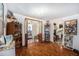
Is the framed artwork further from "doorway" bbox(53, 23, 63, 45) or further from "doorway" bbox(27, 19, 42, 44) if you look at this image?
"doorway" bbox(27, 19, 42, 44)

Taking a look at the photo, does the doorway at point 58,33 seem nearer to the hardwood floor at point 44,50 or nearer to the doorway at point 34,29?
the hardwood floor at point 44,50

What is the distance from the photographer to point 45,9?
205 cm

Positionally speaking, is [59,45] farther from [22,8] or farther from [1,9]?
[1,9]

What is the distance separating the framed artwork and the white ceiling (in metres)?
0.14

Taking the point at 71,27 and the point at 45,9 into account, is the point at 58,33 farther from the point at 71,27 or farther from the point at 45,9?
the point at 45,9

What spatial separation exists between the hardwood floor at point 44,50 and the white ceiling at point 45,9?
50cm

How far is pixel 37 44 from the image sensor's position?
2.10 meters

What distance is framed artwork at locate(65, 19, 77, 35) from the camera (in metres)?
2.00

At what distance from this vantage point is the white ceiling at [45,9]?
2.00 meters

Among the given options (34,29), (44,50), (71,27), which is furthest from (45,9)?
(44,50)

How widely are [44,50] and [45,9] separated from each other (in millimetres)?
733

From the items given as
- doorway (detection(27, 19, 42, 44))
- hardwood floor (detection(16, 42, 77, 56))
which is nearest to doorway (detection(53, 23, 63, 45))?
hardwood floor (detection(16, 42, 77, 56))

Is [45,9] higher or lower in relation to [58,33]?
higher

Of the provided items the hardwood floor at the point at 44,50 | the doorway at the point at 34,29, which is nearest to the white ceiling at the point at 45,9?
the doorway at the point at 34,29
